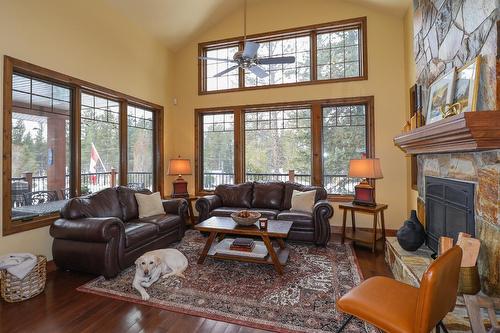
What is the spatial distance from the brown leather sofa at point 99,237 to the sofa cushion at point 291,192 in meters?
2.13

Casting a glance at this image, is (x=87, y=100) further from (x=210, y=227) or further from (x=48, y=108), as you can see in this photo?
(x=210, y=227)

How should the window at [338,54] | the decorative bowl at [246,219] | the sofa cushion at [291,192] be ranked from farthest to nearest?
the window at [338,54] → the sofa cushion at [291,192] → the decorative bowl at [246,219]

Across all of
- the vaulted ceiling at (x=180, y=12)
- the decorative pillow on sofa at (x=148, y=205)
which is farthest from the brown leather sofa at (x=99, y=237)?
the vaulted ceiling at (x=180, y=12)

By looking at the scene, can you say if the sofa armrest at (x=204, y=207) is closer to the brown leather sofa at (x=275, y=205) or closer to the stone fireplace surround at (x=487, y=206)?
the brown leather sofa at (x=275, y=205)

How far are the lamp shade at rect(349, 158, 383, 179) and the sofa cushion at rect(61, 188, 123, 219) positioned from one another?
3.61m

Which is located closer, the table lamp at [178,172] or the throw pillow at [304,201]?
the throw pillow at [304,201]

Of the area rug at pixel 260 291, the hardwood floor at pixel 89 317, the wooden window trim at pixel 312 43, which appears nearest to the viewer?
the hardwood floor at pixel 89 317

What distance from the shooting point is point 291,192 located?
15.2 feet

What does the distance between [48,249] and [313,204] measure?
3787 millimetres

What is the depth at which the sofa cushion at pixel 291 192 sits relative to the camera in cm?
443

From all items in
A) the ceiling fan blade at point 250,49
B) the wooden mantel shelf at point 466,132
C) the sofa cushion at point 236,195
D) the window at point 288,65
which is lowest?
the sofa cushion at point 236,195

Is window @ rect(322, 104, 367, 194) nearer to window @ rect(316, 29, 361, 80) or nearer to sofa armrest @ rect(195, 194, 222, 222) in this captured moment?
window @ rect(316, 29, 361, 80)

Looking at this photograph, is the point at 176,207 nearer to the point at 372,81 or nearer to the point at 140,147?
the point at 140,147

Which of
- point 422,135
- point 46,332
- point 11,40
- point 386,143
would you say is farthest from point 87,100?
point 386,143
